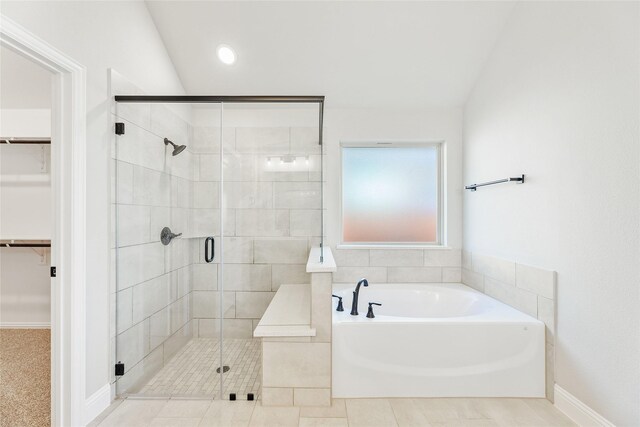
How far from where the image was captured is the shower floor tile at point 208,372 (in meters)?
1.98

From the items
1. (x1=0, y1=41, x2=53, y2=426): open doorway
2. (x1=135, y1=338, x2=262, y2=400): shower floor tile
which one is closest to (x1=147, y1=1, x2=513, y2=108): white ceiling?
(x1=0, y1=41, x2=53, y2=426): open doorway

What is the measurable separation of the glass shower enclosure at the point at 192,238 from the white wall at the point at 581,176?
4.84 feet

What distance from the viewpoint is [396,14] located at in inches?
92.1

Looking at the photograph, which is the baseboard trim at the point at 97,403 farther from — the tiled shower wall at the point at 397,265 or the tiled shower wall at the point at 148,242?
the tiled shower wall at the point at 397,265

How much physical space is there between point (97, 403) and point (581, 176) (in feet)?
10.0

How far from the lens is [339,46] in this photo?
2545mm

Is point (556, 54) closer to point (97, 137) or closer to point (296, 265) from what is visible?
point (296, 265)

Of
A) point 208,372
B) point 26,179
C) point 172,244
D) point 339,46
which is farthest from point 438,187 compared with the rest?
point 26,179

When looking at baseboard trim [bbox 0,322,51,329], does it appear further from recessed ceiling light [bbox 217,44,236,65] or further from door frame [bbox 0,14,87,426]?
recessed ceiling light [bbox 217,44,236,65]

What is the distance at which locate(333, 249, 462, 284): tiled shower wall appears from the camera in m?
3.02

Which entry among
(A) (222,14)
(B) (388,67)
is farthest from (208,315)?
(B) (388,67)

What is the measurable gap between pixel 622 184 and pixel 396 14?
1863 mm

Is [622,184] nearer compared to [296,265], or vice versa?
[622,184]

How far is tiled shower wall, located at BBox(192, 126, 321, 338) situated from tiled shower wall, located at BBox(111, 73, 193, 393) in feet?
0.38
